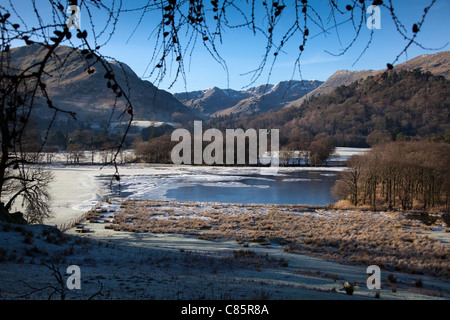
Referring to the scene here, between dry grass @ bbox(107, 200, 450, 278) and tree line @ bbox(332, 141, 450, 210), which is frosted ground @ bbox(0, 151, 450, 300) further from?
tree line @ bbox(332, 141, 450, 210)

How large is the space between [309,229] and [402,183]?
20480mm

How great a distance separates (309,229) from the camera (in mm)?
20109

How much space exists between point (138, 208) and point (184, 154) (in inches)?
2171

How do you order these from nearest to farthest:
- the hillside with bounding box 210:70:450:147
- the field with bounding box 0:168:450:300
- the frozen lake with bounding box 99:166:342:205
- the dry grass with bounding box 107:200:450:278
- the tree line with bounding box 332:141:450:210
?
the field with bounding box 0:168:450:300, the dry grass with bounding box 107:200:450:278, the tree line with bounding box 332:141:450:210, the frozen lake with bounding box 99:166:342:205, the hillside with bounding box 210:70:450:147

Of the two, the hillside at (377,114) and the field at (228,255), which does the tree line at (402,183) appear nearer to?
the field at (228,255)

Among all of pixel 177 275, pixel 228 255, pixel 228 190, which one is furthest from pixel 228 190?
pixel 177 275

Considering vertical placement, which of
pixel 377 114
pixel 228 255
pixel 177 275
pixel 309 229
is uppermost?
pixel 377 114

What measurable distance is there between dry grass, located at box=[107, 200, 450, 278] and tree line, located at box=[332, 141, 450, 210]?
6.53 m

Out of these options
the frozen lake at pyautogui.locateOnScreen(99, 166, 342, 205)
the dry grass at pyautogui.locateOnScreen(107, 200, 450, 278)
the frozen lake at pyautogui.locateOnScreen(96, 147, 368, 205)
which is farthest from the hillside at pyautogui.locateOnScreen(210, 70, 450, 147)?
the dry grass at pyautogui.locateOnScreen(107, 200, 450, 278)

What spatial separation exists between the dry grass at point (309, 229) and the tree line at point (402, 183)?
6.53m

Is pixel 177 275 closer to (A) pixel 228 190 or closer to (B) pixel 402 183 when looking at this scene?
(A) pixel 228 190

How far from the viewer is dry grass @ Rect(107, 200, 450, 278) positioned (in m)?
13.6

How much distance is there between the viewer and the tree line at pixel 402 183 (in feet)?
107

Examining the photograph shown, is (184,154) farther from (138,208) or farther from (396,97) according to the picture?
(396,97)
